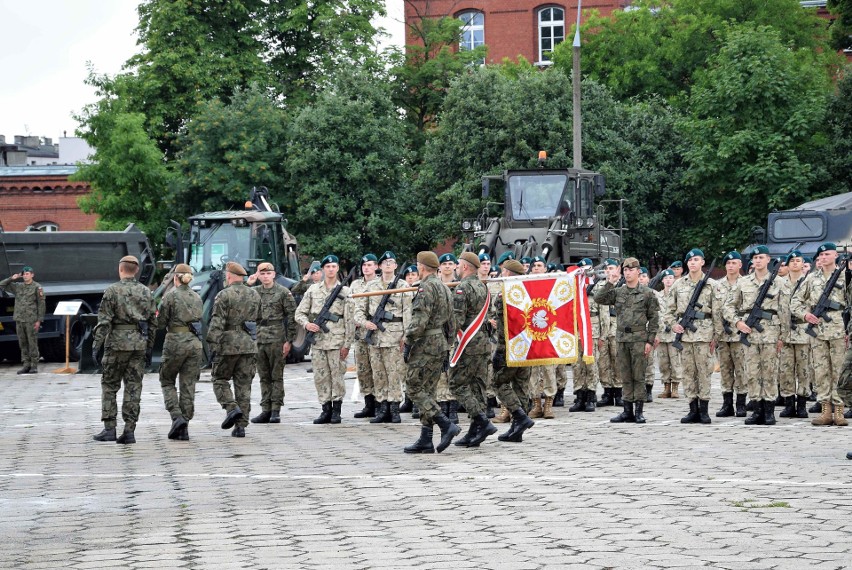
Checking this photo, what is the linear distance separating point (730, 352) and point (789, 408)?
37.5 inches

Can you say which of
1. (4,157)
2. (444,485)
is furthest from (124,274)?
(4,157)

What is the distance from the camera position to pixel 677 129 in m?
43.7

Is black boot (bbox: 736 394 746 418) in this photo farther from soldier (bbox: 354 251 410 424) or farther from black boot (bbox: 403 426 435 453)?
black boot (bbox: 403 426 435 453)

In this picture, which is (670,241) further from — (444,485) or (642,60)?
(444,485)

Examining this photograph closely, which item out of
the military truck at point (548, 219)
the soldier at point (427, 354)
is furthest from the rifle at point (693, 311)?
the military truck at point (548, 219)

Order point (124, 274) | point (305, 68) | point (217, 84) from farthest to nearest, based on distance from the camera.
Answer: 1. point (305, 68)
2. point (217, 84)
3. point (124, 274)

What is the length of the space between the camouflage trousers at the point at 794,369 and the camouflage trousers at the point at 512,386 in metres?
3.52

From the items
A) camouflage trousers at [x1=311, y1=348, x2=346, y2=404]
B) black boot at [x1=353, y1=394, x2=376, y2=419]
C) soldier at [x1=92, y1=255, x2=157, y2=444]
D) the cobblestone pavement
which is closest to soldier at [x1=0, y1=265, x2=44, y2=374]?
the cobblestone pavement

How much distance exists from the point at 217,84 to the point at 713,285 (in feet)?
106

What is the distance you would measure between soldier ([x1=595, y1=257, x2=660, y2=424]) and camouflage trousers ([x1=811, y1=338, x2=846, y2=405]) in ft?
5.95

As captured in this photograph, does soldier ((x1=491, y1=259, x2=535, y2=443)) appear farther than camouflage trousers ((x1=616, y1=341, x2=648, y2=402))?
No

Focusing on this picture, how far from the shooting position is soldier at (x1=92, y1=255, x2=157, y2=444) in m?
14.5

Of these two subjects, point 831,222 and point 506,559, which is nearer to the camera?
point 506,559

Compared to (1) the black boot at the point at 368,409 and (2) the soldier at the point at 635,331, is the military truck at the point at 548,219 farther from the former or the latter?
(2) the soldier at the point at 635,331
